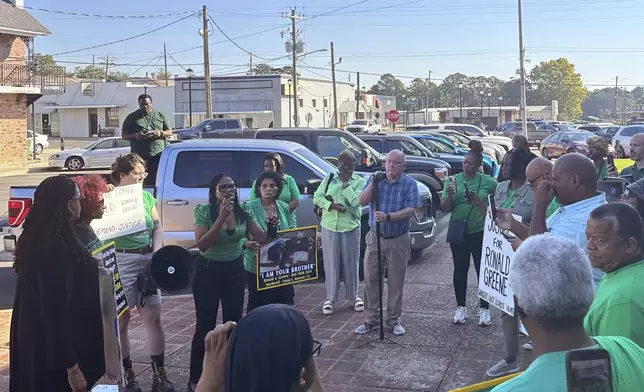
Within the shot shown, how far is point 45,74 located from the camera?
115 feet

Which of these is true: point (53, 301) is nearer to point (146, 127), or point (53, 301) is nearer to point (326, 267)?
point (326, 267)

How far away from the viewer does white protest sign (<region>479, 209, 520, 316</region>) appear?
17.0 ft

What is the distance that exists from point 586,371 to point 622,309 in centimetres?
102

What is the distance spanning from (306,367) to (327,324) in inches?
204

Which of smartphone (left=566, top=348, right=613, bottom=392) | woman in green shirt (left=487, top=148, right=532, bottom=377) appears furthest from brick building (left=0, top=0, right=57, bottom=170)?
smartphone (left=566, top=348, right=613, bottom=392)

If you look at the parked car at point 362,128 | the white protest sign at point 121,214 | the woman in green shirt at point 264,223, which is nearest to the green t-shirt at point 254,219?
the woman in green shirt at point 264,223

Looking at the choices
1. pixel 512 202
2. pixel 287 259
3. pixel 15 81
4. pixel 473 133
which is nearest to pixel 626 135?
pixel 473 133

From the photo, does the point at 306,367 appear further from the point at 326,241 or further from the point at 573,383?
the point at 326,241

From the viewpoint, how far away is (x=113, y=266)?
4.73 m

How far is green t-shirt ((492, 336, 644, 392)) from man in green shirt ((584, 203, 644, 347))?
0.52 meters

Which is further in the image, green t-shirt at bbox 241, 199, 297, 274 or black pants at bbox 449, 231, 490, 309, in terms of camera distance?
black pants at bbox 449, 231, 490, 309

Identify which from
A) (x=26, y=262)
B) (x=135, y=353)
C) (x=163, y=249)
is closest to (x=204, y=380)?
(x=26, y=262)

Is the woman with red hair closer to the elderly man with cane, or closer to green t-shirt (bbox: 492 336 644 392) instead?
the elderly man with cane

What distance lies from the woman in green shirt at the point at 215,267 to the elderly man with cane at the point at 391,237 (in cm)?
180
